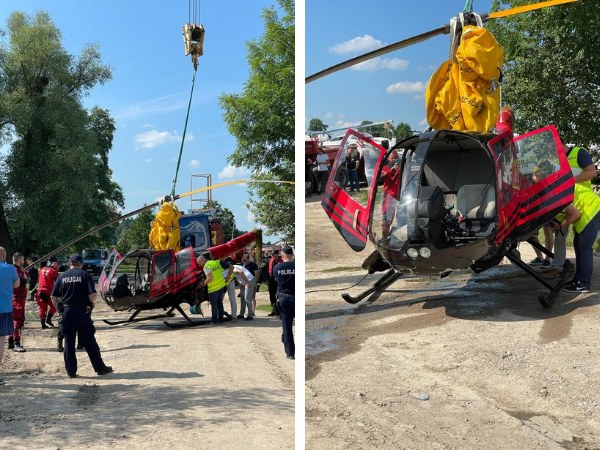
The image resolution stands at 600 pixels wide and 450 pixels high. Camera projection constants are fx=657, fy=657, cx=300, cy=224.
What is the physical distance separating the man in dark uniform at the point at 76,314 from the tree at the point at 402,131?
3.05 metres

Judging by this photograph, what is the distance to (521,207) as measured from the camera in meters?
4.99

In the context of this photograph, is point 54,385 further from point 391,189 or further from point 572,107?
point 572,107

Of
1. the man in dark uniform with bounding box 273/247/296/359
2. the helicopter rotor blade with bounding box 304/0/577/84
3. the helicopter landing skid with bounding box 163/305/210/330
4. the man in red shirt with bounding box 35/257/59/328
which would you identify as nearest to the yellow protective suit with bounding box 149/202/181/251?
the helicopter landing skid with bounding box 163/305/210/330

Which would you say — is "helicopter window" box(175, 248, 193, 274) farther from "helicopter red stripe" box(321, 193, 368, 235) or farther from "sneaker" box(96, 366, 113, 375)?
"helicopter red stripe" box(321, 193, 368, 235)

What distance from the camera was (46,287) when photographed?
29.6ft

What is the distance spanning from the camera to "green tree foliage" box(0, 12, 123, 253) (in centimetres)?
1642

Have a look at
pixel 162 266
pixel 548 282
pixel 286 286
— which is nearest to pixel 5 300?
pixel 286 286

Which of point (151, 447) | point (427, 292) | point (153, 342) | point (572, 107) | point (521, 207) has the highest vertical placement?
point (572, 107)

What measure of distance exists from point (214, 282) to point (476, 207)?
15.5ft

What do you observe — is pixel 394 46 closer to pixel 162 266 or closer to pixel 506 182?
pixel 506 182

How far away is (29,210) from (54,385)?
11.7 meters

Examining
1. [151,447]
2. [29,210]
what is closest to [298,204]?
[151,447]

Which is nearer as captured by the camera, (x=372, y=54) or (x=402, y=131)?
(x=372, y=54)

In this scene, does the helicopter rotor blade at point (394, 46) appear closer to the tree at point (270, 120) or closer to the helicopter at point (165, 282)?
the tree at point (270, 120)
